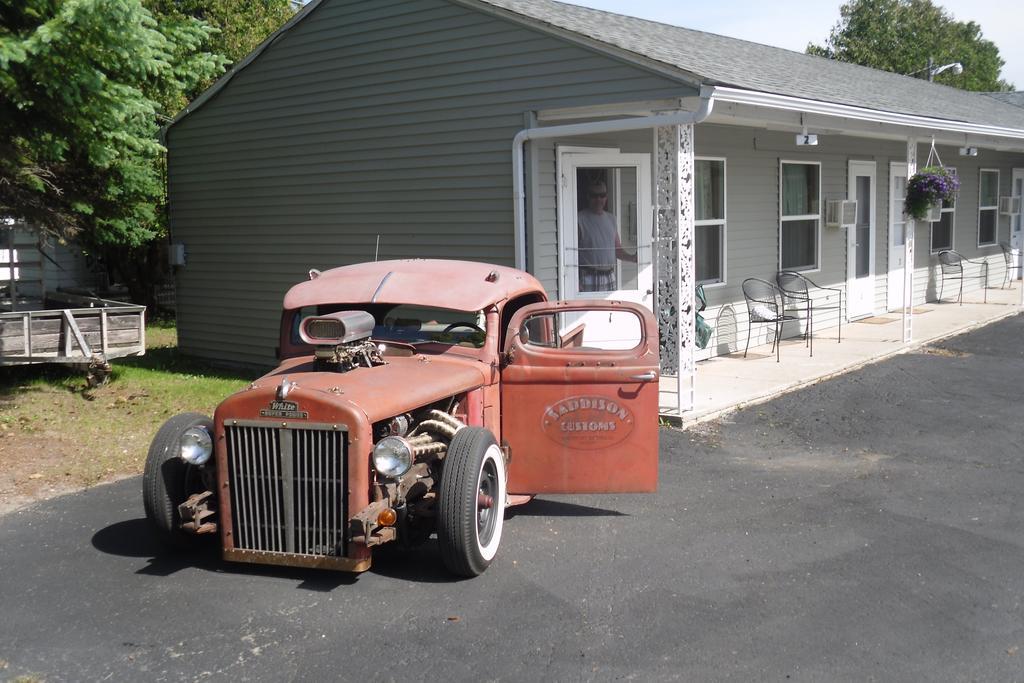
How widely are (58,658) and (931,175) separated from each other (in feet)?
39.1

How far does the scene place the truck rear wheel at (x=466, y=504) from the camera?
5.08 meters

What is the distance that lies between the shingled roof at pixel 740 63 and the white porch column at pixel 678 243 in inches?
25.2

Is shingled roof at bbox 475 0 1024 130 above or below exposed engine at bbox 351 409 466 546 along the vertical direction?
above

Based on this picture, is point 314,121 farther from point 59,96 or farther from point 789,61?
point 789,61

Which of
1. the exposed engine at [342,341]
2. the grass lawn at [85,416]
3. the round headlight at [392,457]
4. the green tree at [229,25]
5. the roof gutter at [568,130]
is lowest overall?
the grass lawn at [85,416]

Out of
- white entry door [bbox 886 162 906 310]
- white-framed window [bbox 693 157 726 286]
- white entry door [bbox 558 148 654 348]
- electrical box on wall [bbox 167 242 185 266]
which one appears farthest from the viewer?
white entry door [bbox 886 162 906 310]

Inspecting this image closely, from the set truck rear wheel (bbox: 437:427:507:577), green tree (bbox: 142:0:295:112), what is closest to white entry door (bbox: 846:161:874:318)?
truck rear wheel (bbox: 437:427:507:577)

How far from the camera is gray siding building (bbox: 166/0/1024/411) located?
9.39m

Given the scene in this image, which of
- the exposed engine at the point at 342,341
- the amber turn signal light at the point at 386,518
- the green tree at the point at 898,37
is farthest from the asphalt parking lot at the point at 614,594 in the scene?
the green tree at the point at 898,37

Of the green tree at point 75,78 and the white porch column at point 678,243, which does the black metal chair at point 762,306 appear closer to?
the white porch column at point 678,243

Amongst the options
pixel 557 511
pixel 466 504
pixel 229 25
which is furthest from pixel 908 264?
pixel 229 25

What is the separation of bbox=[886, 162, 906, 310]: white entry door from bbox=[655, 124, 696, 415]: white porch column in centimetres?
835

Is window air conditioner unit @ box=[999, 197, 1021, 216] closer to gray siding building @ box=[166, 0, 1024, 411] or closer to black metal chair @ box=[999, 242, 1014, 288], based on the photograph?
black metal chair @ box=[999, 242, 1014, 288]

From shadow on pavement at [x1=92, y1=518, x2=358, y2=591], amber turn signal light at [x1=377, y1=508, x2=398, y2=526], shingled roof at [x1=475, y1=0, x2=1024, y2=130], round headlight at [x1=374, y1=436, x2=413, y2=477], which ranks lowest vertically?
shadow on pavement at [x1=92, y1=518, x2=358, y2=591]
